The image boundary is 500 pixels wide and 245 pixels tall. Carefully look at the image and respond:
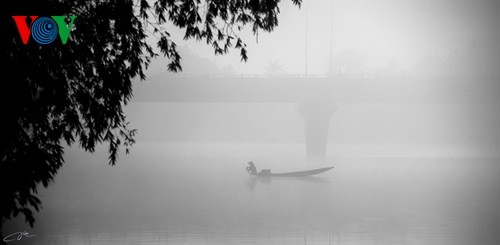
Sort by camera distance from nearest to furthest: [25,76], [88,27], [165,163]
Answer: [25,76] → [88,27] → [165,163]

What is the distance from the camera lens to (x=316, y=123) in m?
80.4

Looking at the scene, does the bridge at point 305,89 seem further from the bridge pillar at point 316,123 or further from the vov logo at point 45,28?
the vov logo at point 45,28

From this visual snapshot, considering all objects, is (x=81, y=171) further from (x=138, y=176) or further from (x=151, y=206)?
(x=151, y=206)

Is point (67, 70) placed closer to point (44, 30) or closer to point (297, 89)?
point (44, 30)

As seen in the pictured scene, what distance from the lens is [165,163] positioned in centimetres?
7912

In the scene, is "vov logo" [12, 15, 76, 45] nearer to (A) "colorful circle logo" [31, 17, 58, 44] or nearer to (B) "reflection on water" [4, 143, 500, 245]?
(A) "colorful circle logo" [31, 17, 58, 44]

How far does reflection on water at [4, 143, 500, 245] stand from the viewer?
25812 mm

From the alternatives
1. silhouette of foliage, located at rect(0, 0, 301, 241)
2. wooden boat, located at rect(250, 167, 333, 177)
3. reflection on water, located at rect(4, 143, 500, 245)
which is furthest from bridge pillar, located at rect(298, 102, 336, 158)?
silhouette of foliage, located at rect(0, 0, 301, 241)

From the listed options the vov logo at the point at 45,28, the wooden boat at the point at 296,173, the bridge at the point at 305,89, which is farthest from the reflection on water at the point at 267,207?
the vov logo at the point at 45,28

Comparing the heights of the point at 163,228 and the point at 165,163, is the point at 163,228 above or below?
below

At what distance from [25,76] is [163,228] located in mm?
19525

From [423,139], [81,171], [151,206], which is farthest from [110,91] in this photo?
[423,139]

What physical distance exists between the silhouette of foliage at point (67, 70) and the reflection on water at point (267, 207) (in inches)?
551

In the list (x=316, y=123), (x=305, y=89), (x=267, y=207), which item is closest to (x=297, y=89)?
(x=305, y=89)
